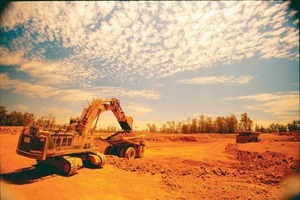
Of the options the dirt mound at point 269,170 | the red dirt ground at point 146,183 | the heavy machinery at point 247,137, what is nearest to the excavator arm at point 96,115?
the red dirt ground at point 146,183

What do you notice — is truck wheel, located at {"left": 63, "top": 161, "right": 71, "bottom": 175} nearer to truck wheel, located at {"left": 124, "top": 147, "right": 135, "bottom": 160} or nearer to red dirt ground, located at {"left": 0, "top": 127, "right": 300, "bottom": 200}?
red dirt ground, located at {"left": 0, "top": 127, "right": 300, "bottom": 200}

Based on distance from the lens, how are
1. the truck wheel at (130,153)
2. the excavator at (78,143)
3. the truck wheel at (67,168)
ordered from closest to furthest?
1. the excavator at (78,143)
2. the truck wheel at (67,168)
3. the truck wheel at (130,153)

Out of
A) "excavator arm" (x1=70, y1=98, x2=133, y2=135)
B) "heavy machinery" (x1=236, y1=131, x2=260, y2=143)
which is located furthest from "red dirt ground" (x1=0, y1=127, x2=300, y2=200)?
"heavy machinery" (x1=236, y1=131, x2=260, y2=143)

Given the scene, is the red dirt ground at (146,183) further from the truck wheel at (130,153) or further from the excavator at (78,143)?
the truck wheel at (130,153)

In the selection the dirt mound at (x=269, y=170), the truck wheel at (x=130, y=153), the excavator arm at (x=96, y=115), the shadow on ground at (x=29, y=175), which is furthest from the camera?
the truck wheel at (x=130, y=153)

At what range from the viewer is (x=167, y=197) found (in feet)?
26.4

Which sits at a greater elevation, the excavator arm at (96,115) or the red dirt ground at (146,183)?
the excavator arm at (96,115)

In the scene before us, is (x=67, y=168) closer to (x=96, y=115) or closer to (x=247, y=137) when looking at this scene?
(x=96, y=115)

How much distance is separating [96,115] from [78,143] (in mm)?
2514

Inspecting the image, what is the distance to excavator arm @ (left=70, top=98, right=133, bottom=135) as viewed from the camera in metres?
12.2

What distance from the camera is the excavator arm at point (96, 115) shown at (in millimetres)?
12195

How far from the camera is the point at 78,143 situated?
11.4 meters

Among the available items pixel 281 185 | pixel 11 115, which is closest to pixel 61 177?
pixel 281 185

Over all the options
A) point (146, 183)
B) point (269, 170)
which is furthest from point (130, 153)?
point (269, 170)
